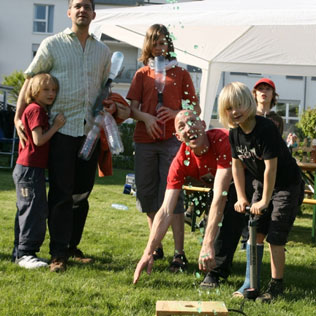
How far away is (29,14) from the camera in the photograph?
39594mm

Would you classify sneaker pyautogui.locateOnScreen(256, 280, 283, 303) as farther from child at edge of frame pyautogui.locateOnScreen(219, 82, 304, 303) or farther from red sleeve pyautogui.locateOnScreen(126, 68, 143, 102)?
red sleeve pyautogui.locateOnScreen(126, 68, 143, 102)

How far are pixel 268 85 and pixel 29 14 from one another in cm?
3635

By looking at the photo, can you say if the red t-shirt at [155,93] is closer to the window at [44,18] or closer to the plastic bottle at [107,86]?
the plastic bottle at [107,86]

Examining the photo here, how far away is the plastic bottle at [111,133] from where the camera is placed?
4539 millimetres

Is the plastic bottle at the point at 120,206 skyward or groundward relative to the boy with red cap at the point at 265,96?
groundward

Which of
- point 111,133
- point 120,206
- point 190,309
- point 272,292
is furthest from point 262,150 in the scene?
point 120,206

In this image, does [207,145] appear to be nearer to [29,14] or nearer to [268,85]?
[268,85]

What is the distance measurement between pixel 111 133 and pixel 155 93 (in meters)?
0.51

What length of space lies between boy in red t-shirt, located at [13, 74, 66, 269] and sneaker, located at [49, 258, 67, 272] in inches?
3.7

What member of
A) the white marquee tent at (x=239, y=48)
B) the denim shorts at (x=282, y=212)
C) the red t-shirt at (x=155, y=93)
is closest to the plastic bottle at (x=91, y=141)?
the red t-shirt at (x=155, y=93)

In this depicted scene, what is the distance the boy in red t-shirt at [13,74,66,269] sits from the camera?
4.43m

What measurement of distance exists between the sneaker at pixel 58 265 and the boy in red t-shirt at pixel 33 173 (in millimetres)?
93

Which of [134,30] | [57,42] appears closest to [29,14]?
[134,30]

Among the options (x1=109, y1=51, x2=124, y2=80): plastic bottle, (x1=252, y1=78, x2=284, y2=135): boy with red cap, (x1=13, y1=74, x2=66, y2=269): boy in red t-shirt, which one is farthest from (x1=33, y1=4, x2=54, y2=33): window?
(x1=13, y1=74, x2=66, y2=269): boy in red t-shirt
